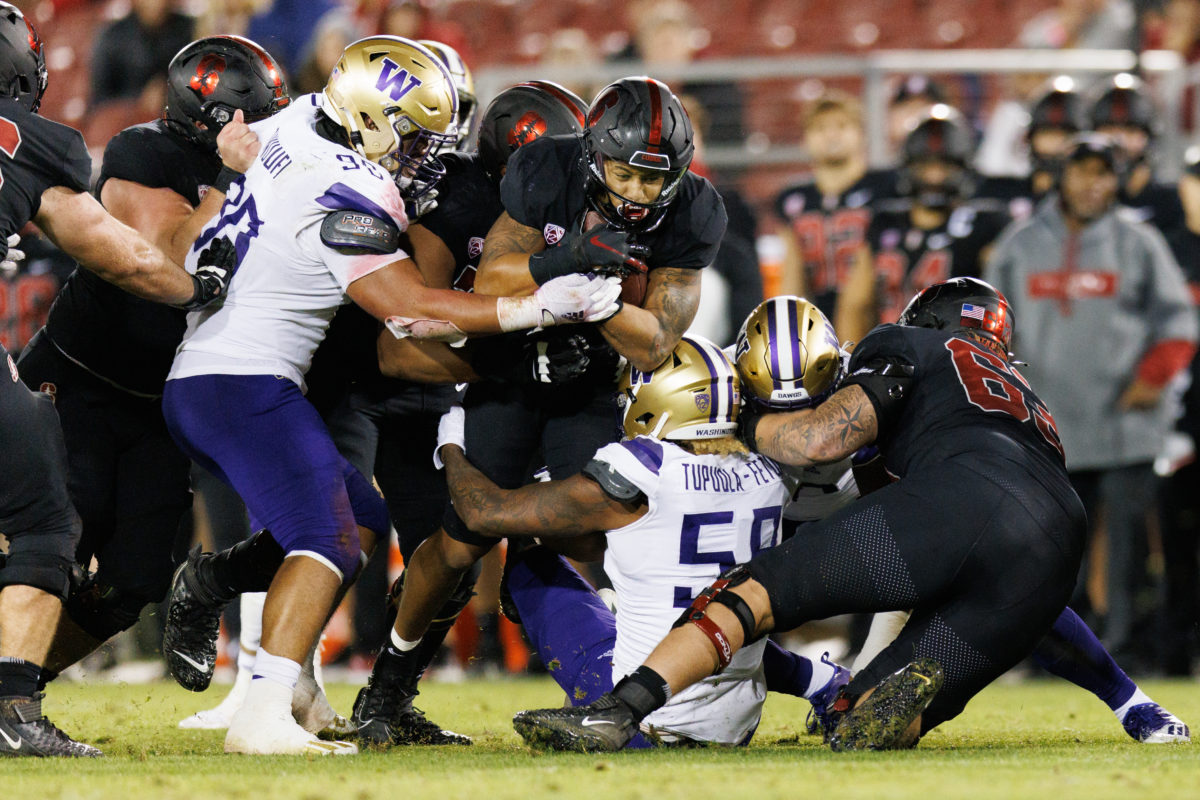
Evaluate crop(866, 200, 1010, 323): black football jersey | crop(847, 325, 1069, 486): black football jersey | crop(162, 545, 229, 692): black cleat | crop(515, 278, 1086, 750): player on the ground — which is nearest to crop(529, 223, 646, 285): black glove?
crop(515, 278, 1086, 750): player on the ground

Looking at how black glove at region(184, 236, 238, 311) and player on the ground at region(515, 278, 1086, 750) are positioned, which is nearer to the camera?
player on the ground at region(515, 278, 1086, 750)

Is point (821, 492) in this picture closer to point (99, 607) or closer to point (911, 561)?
point (911, 561)

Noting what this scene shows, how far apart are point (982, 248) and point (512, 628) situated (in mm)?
3410

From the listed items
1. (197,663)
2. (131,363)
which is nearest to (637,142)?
(131,363)

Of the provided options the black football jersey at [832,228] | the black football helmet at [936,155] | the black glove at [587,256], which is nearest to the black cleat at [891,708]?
the black glove at [587,256]

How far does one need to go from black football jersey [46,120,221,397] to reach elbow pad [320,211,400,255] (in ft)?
3.26

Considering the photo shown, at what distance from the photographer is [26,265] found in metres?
8.50

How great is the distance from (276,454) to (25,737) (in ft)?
3.56

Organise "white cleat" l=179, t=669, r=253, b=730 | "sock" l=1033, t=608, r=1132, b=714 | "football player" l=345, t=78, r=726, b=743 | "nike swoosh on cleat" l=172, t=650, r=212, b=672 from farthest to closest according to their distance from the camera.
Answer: "white cleat" l=179, t=669, r=253, b=730
"nike swoosh on cleat" l=172, t=650, r=212, b=672
"sock" l=1033, t=608, r=1132, b=714
"football player" l=345, t=78, r=726, b=743

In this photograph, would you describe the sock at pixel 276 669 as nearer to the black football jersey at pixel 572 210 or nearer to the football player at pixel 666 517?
the football player at pixel 666 517

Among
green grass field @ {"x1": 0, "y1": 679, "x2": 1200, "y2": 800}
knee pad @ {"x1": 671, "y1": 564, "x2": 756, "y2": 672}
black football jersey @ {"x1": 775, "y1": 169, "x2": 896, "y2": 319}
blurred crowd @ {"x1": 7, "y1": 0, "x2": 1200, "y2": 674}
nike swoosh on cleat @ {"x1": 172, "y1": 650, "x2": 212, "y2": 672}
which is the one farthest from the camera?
black football jersey @ {"x1": 775, "y1": 169, "x2": 896, "y2": 319}

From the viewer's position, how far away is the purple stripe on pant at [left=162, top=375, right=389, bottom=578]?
4555 millimetres

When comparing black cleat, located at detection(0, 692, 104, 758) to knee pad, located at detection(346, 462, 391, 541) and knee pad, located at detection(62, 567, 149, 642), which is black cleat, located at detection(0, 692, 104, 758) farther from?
knee pad, located at detection(346, 462, 391, 541)

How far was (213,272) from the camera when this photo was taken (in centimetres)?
469
